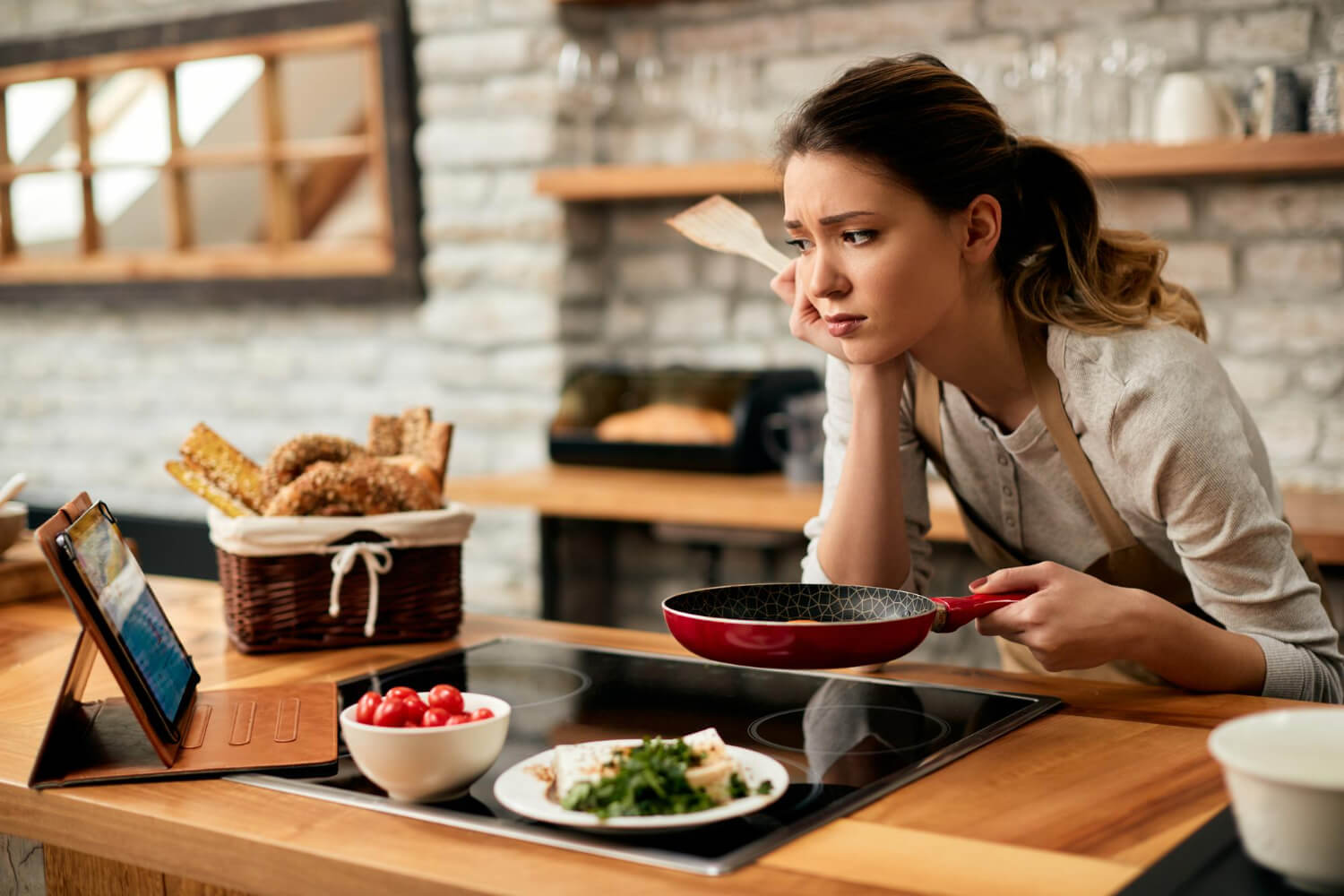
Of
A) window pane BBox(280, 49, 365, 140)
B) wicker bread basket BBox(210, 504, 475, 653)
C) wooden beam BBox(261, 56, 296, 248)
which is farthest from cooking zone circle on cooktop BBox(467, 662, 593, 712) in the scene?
window pane BBox(280, 49, 365, 140)

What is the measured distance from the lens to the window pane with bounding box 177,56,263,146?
19.7ft

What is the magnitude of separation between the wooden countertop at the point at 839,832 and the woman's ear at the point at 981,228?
51cm

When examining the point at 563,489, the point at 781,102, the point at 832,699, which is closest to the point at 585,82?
the point at 781,102

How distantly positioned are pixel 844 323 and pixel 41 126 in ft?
17.3

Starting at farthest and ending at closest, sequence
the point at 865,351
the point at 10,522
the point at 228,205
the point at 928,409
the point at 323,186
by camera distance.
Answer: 1. the point at 228,205
2. the point at 323,186
3. the point at 10,522
4. the point at 928,409
5. the point at 865,351

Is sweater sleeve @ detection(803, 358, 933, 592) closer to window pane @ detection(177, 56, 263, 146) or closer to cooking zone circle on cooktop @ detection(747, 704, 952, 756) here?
cooking zone circle on cooktop @ detection(747, 704, 952, 756)

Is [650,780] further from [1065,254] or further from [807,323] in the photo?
[1065,254]

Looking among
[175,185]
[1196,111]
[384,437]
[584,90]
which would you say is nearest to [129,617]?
[384,437]

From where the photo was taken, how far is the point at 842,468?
1.70 m

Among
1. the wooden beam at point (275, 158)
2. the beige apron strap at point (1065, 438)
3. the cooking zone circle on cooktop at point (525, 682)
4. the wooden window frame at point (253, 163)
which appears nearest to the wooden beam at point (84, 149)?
the wooden window frame at point (253, 163)

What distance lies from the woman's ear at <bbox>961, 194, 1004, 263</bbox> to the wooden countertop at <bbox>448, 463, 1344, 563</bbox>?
1.07m

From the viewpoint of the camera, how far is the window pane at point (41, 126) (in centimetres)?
553

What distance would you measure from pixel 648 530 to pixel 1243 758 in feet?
9.27

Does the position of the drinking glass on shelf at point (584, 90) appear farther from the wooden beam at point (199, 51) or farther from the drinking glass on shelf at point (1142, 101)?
the drinking glass on shelf at point (1142, 101)
